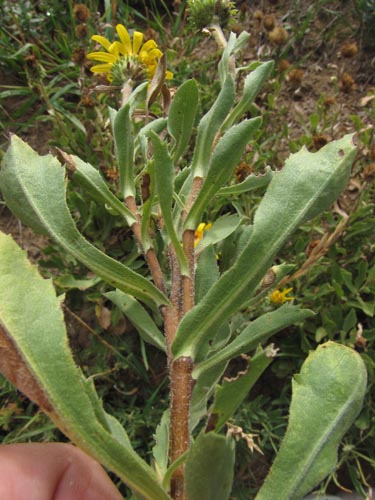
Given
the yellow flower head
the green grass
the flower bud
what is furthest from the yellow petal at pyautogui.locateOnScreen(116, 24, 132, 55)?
the green grass

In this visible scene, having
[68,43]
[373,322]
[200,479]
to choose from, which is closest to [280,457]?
[200,479]

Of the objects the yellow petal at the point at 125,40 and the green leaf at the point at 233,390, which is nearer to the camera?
the green leaf at the point at 233,390

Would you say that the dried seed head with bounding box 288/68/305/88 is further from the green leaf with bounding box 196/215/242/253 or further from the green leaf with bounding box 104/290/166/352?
the green leaf with bounding box 104/290/166/352

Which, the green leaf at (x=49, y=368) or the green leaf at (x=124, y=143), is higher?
the green leaf at (x=124, y=143)

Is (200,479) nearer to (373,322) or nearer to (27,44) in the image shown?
(373,322)

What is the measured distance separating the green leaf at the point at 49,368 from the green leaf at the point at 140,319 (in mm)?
269

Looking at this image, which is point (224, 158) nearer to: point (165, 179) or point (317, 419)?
point (165, 179)

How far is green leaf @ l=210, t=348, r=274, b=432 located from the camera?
892mm

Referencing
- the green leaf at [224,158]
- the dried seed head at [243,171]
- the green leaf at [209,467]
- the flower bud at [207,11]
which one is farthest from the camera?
the dried seed head at [243,171]

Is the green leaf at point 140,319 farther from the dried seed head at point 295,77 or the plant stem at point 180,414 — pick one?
the dried seed head at point 295,77

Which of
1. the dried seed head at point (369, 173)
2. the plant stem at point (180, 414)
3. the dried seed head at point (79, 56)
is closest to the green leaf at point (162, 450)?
the plant stem at point (180, 414)

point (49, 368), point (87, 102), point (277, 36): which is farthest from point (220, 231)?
point (277, 36)

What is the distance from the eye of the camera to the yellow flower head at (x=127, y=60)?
1.52 metres

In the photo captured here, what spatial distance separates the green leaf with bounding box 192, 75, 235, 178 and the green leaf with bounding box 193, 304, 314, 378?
0.32m
